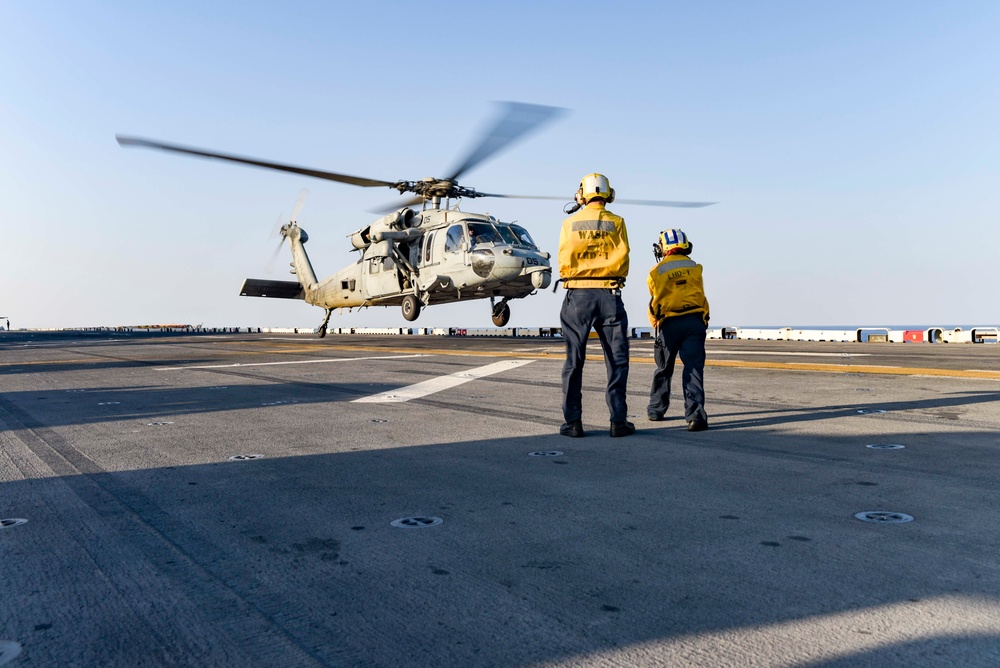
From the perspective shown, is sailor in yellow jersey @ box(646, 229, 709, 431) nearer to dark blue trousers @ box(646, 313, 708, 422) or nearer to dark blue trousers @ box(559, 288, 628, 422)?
dark blue trousers @ box(646, 313, 708, 422)

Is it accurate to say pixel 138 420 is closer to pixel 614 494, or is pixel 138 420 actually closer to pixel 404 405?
pixel 404 405

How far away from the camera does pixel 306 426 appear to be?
22.2 feet

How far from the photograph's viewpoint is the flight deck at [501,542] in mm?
2215

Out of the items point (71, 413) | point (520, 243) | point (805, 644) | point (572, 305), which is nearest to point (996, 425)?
point (572, 305)

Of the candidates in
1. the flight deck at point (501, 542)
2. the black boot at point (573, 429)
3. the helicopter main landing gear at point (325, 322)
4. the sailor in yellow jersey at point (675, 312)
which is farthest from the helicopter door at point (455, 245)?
the black boot at point (573, 429)

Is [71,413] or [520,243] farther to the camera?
[520,243]

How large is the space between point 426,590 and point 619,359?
3.99m

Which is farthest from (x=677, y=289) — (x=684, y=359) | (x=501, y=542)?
(x=501, y=542)

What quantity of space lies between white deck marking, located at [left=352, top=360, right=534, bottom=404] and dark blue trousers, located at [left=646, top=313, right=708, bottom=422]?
3.08 m

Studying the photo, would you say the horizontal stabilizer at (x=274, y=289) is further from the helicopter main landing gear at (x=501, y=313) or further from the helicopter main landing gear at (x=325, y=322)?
the helicopter main landing gear at (x=501, y=313)

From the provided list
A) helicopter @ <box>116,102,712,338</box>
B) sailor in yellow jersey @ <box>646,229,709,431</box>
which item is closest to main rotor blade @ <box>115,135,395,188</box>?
helicopter @ <box>116,102,712,338</box>

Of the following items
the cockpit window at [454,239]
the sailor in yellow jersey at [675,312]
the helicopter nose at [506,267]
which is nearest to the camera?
the sailor in yellow jersey at [675,312]

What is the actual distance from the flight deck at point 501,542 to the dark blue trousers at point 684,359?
0.31 metres

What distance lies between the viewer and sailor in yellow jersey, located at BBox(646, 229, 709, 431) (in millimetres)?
6984
